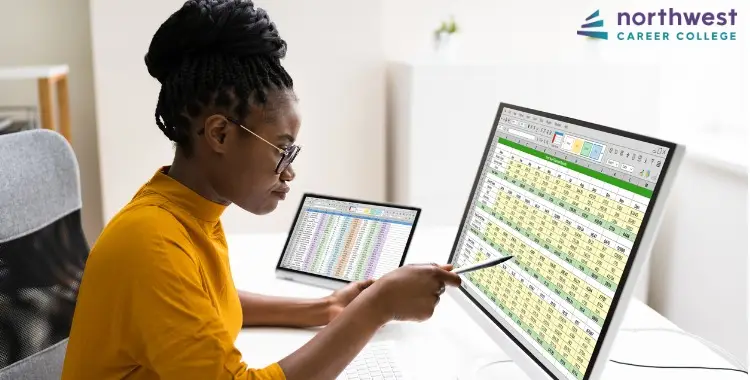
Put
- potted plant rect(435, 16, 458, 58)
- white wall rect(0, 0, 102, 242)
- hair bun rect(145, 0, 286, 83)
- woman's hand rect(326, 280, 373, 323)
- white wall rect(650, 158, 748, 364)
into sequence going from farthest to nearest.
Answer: potted plant rect(435, 16, 458, 58) < white wall rect(0, 0, 102, 242) < white wall rect(650, 158, 748, 364) < woman's hand rect(326, 280, 373, 323) < hair bun rect(145, 0, 286, 83)

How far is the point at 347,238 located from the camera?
1536mm

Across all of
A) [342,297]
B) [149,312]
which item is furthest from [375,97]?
[149,312]

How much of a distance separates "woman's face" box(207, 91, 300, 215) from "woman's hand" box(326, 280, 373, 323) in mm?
395

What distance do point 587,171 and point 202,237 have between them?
0.50 metres

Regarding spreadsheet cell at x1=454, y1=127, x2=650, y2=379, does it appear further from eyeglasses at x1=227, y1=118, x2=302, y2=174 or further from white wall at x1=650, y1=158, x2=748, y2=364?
white wall at x1=650, y1=158, x2=748, y2=364

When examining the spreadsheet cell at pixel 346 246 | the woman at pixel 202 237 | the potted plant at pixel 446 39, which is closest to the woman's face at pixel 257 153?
the woman at pixel 202 237

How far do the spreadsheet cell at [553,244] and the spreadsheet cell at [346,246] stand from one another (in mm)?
257

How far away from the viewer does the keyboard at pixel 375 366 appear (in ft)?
3.80

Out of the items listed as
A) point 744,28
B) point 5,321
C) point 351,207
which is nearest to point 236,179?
point 5,321

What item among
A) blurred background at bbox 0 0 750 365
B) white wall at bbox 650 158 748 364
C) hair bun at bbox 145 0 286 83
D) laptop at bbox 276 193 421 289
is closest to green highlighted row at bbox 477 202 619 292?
laptop at bbox 276 193 421 289

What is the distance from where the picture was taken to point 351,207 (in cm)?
157

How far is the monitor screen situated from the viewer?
58.6 inches

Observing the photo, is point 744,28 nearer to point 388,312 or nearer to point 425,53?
point 425,53

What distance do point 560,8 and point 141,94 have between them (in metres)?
1.88
